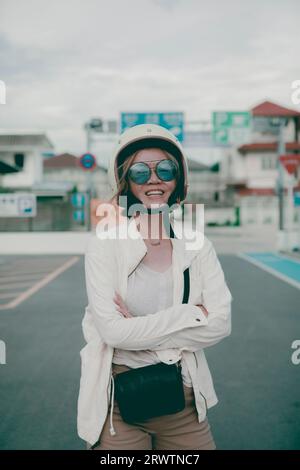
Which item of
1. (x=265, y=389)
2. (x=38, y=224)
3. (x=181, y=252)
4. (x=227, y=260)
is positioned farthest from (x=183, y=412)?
(x=38, y=224)

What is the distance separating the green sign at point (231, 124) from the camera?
2233 cm

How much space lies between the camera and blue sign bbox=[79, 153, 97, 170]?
17062mm

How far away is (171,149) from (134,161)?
144mm

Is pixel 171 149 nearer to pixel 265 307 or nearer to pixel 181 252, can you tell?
pixel 181 252

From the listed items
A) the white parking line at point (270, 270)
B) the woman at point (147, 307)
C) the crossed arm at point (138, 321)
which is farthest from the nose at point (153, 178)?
the white parking line at point (270, 270)

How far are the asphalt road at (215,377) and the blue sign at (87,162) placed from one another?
370 inches

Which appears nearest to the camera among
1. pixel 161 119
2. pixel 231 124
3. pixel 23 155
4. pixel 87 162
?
pixel 87 162

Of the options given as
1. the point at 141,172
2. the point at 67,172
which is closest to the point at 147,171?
the point at 141,172

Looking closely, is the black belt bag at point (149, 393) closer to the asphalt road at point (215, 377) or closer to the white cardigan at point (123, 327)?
the white cardigan at point (123, 327)

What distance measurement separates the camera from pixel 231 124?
880 inches

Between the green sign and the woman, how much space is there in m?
21.1

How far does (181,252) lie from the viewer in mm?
1778

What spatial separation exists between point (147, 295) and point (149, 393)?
324 mm

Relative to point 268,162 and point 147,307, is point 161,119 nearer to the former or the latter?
point 147,307
